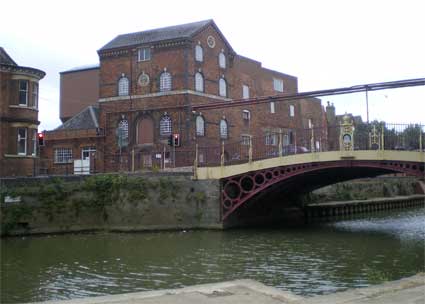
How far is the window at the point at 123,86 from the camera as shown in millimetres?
39031

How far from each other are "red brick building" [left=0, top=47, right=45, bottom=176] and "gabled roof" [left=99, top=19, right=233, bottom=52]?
32.4 ft

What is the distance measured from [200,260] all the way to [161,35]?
79.7ft

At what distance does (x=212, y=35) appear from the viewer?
39344 mm

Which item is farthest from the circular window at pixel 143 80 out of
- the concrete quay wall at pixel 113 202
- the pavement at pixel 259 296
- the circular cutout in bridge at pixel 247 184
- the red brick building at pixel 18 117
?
the pavement at pixel 259 296

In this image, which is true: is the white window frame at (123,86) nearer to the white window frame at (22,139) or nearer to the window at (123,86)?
the window at (123,86)

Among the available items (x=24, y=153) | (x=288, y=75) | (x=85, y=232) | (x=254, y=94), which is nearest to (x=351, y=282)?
(x=85, y=232)

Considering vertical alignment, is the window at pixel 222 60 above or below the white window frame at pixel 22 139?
above

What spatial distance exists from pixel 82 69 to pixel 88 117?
37.4 ft

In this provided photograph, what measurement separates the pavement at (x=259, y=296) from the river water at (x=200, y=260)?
320cm

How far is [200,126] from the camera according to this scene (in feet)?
124

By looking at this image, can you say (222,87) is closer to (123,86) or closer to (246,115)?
(246,115)

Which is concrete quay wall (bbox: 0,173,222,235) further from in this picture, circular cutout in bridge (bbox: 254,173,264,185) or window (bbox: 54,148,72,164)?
window (bbox: 54,148,72,164)

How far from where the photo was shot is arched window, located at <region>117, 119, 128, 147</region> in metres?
38.6

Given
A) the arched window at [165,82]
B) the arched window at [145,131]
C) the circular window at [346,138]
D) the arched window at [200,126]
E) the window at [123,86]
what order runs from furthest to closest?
the window at [123,86], the arched window at [145,131], the arched window at [165,82], the arched window at [200,126], the circular window at [346,138]
